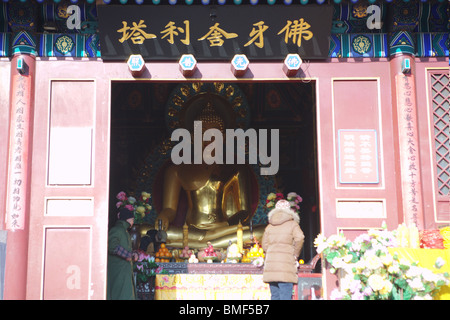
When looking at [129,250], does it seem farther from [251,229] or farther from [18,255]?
[251,229]

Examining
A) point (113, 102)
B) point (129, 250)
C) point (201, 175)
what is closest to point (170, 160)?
point (201, 175)

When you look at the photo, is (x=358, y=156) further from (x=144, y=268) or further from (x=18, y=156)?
(x=18, y=156)

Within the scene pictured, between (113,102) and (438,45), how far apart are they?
576 centimetres

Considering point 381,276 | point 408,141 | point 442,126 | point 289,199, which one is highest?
point 442,126

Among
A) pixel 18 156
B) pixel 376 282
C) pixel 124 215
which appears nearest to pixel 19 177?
pixel 18 156

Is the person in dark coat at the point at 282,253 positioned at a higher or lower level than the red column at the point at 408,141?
lower

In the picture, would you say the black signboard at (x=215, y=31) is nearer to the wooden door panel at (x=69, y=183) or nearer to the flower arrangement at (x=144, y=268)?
the wooden door panel at (x=69, y=183)

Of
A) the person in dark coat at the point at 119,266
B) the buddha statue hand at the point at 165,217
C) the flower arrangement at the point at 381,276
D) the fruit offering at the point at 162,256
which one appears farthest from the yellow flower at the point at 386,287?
the buddha statue hand at the point at 165,217

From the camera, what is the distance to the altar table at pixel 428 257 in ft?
20.5

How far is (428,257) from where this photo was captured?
6.43 metres

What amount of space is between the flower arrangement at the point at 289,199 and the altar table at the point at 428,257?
353 cm

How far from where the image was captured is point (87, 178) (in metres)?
7.24

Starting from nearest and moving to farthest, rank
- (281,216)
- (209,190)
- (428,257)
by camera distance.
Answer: (428,257) → (281,216) → (209,190)

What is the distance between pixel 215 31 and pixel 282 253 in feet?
8.66
